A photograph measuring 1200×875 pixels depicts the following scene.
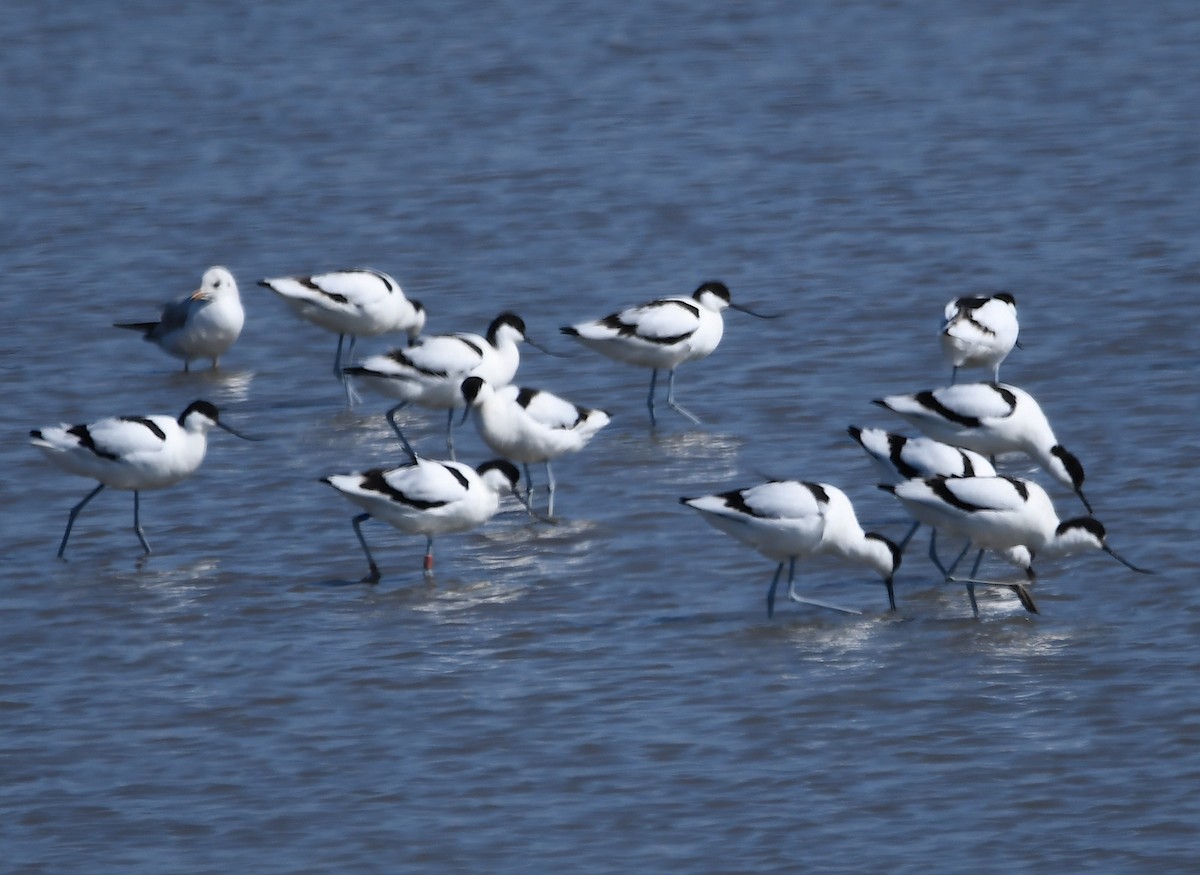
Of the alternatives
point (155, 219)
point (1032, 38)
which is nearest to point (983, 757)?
point (155, 219)

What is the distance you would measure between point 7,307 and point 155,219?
9.42 ft

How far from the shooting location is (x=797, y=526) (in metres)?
10.8

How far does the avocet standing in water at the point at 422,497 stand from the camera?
11469mm

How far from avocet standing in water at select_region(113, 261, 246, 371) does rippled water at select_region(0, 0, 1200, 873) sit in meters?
0.27

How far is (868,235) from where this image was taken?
18.8m

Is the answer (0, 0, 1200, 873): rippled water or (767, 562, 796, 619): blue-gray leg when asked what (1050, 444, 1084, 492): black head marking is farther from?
(767, 562, 796, 619): blue-gray leg

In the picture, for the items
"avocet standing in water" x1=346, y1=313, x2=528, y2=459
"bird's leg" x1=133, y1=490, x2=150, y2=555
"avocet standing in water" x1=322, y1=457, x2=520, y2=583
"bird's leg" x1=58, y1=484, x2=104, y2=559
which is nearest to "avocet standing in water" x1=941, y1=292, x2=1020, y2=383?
"avocet standing in water" x1=346, y1=313, x2=528, y2=459

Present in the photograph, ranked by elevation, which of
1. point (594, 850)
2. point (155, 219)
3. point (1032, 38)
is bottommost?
point (594, 850)

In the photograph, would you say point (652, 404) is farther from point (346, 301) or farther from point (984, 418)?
point (984, 418)

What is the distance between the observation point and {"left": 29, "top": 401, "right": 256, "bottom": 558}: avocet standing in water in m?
12.1

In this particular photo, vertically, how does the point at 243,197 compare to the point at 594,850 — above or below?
above

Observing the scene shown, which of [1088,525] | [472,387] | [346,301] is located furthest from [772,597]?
[346,301]

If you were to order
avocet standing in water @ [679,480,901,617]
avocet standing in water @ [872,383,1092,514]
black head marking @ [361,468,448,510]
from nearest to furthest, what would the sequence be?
avocet standing in water @ [679,480,901,617]
black head marking @ [361,468,448,510]
avocet standing in water @ [872,383,1092,514]

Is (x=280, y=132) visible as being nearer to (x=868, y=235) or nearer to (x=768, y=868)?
(x=868, y=235)
